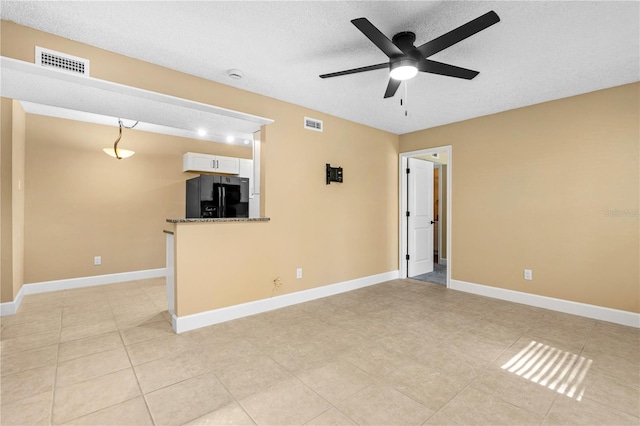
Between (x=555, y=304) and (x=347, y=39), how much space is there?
3.87 metres

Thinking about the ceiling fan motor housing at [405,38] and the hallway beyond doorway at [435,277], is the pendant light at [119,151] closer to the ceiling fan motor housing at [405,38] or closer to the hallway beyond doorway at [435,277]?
the ceiling fan motor housing at [405,38]

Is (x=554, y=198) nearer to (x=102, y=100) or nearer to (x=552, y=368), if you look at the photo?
(x=552, y=368)

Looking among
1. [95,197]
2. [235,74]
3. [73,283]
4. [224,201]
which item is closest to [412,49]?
[235,74]

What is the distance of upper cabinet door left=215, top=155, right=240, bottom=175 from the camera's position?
5.64m

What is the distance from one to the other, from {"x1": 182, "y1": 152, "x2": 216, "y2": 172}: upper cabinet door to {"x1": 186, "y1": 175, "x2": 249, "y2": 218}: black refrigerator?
230mm

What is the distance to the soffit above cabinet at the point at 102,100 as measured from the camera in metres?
2.46

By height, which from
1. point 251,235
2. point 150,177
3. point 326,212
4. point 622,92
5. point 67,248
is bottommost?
point 67,248

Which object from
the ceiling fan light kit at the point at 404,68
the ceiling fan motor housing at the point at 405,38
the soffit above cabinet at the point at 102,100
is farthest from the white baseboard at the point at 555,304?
the soffit above cabinet at the point at 102,100

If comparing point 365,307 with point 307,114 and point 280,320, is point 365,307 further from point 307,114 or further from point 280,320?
point 307,114

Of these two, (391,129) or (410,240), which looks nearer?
(391,129)

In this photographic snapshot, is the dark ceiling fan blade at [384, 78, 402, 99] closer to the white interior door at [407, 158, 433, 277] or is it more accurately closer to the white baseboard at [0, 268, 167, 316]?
the white interior door at [407, 158, 433, 277]

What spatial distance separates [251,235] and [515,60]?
125 inches

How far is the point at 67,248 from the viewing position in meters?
4.43

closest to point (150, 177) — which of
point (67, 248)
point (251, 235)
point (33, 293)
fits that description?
point (67, 248)
